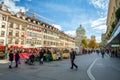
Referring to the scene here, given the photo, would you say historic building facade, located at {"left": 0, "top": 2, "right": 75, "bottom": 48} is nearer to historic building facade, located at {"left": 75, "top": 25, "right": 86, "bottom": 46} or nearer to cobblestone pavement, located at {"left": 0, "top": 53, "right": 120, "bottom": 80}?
→ cobblestone pavement, located at {"left": 0, "top": 53, "right": 120, "bottom": 80}

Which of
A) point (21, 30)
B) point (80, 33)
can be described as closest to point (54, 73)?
point (21, 30)

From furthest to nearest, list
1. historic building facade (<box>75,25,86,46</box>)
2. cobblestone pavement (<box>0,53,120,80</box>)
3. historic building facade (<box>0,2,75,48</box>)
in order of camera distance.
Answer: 1. historic building facade (<box>75,25,86,46</box>)
2. historic building facade (<box>0,2,75,48</box>)
3. cobblestone pavement (<box>0,53,120,80</box>)

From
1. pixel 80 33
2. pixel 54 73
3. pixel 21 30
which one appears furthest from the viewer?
pixel 80 33

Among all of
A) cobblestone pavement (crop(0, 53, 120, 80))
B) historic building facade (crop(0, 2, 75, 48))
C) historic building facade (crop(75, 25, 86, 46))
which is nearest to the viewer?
cobblestone pavement (crop(0, 53, 120, 80))

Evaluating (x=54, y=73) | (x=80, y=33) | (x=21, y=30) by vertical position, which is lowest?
(x=54, y=73)

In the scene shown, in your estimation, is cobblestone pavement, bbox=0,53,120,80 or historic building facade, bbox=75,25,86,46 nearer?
cobblestone pavement, bbox=0,53,120,80

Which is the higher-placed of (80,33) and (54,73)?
(80,33)

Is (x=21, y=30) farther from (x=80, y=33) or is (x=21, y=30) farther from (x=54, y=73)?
(x=80, y=33)

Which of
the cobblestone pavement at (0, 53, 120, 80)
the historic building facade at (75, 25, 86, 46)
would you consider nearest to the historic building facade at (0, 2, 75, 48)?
the cobblestone pavement at (0, 53, 120, 80)

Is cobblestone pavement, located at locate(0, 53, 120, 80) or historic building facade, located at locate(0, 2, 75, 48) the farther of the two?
historic building facade, located at locate(0, 2, 75, 48)

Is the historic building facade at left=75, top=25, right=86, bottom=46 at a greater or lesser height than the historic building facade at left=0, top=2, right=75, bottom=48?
greater

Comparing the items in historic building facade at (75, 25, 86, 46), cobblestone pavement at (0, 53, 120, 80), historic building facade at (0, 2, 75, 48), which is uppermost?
historic building facade at (75, 25, 86, 46)

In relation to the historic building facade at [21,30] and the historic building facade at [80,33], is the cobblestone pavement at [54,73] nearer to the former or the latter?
the historic building facade at [21,30]

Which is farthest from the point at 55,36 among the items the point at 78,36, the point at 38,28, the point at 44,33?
the point at 78,36
